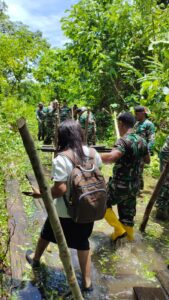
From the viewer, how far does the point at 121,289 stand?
340cm

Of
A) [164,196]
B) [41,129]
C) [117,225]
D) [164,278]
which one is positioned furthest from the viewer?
[41,129]

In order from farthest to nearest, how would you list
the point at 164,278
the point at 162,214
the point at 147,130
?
the point at 147,130 < the point at 162,214 < the point at 164,278

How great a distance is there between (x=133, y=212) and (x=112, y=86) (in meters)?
10.1

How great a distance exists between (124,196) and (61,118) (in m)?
8.00

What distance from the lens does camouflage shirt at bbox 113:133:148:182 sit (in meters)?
3.90

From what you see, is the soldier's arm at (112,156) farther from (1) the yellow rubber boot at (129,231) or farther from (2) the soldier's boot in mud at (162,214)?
(2) the soldier's boot in mud at (162,214)

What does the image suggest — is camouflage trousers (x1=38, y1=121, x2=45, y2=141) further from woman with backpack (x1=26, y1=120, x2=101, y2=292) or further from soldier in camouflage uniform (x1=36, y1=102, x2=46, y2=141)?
woman with backpack (x1=26, y1=120, x2=101, y2=292)

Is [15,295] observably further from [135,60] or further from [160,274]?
[135,60]

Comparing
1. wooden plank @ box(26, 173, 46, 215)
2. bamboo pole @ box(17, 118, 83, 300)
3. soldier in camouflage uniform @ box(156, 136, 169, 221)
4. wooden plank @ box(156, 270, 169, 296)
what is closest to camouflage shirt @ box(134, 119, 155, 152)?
soldier in camouflage uniform @ box(156, 136, 169, 221)

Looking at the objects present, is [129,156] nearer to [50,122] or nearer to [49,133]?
[50,122]

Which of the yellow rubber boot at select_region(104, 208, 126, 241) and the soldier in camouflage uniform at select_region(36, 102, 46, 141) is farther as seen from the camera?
the soldier in camouflage uniform at select_region(36, 102, 46, 141)

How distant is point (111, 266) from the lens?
3895 mm

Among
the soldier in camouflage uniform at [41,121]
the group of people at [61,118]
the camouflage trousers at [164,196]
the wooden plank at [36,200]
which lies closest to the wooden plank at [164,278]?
the camouflage trousers at [164,196]

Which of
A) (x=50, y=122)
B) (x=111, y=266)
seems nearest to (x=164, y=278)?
(x=111, y=266)
